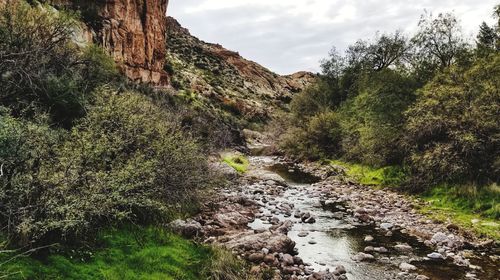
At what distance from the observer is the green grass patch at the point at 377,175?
85.2ft

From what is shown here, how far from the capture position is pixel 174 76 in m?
91.9

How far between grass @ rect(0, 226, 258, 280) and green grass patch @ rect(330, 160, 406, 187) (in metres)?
18.3

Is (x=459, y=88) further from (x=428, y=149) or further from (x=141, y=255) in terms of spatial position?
(x=141, y=255)

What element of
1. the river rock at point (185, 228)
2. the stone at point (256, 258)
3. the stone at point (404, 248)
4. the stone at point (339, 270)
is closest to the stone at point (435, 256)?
the stone at point (404, 248)

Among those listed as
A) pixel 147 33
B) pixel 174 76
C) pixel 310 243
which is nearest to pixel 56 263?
pixel 310 243

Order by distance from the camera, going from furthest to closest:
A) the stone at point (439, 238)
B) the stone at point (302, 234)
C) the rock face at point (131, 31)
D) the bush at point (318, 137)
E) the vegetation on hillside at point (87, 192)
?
the rock face at point (131, 31)
the bush at point (318, 137)
the stone at point (302, 234)
the stone at point (439, 238)
the vegetation on hillside at point (87, 192)

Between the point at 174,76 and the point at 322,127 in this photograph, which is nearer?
the point at 322,127

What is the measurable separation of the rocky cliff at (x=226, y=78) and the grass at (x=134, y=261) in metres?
75.2

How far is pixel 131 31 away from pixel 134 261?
2503 inches

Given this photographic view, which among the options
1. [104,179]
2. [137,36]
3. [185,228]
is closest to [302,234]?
[185,228]

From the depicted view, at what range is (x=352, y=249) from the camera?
14266 mm

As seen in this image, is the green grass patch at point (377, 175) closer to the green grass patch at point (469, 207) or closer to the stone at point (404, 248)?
the green grass patch at point (469, 207)

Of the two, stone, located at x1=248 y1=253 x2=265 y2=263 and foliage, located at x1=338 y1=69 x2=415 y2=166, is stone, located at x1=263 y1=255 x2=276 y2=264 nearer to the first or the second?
stone, located at x1=248 y1=253 x2=265 y2=263

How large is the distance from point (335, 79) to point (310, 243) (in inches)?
1694
